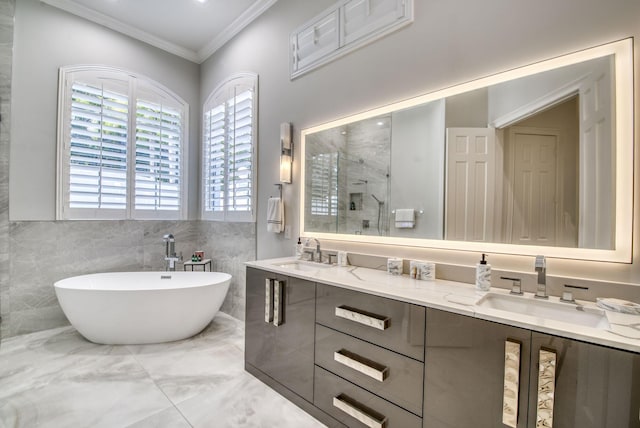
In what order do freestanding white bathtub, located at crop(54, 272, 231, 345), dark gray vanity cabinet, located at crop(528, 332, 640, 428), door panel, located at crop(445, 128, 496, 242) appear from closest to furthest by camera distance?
dark gray vanity cabinet, located at crop(528, 332, 640, 428), door panel, located at crop(445, 128, 496, 242), freestanding white bathtub, located at crop(54, 272, 231, 345)

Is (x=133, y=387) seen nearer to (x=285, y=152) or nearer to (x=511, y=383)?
(x=285, y=152)

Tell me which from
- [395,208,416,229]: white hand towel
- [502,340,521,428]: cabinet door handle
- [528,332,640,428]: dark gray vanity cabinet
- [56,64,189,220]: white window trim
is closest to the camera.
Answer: [528,332,640,428]: dark gray vanity cabinet

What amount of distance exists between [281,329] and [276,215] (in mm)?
1113

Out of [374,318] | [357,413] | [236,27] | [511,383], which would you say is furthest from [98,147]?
[511,383]

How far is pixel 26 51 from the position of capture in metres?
2.87

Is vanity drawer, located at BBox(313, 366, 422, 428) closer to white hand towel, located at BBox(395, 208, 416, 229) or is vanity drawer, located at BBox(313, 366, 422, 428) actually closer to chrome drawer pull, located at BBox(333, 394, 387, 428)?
chrome drawer pull, located at BBox(333, 394, 387, 428)

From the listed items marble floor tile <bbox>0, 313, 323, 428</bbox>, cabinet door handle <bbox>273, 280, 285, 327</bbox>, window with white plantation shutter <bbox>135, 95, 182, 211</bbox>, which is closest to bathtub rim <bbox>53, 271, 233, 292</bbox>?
marble floor tile <bbox>0, 313, 323, 428</bbox>

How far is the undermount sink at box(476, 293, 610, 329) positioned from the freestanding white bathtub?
2.32 metres

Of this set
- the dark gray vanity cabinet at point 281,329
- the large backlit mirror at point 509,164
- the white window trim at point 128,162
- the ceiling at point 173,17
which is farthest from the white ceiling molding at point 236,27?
the dark gray vanity cabinet at point 281,329

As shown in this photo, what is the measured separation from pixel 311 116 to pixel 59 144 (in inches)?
104

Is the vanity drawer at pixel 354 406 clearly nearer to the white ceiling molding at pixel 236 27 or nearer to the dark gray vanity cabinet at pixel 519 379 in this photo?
the dark gray vanity cabinet at pixel 519 379

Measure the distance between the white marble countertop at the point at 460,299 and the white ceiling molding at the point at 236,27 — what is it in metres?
2.70

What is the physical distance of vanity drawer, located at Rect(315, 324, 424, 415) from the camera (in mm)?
1333

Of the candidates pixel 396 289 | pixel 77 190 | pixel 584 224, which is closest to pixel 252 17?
pixel 77 190
